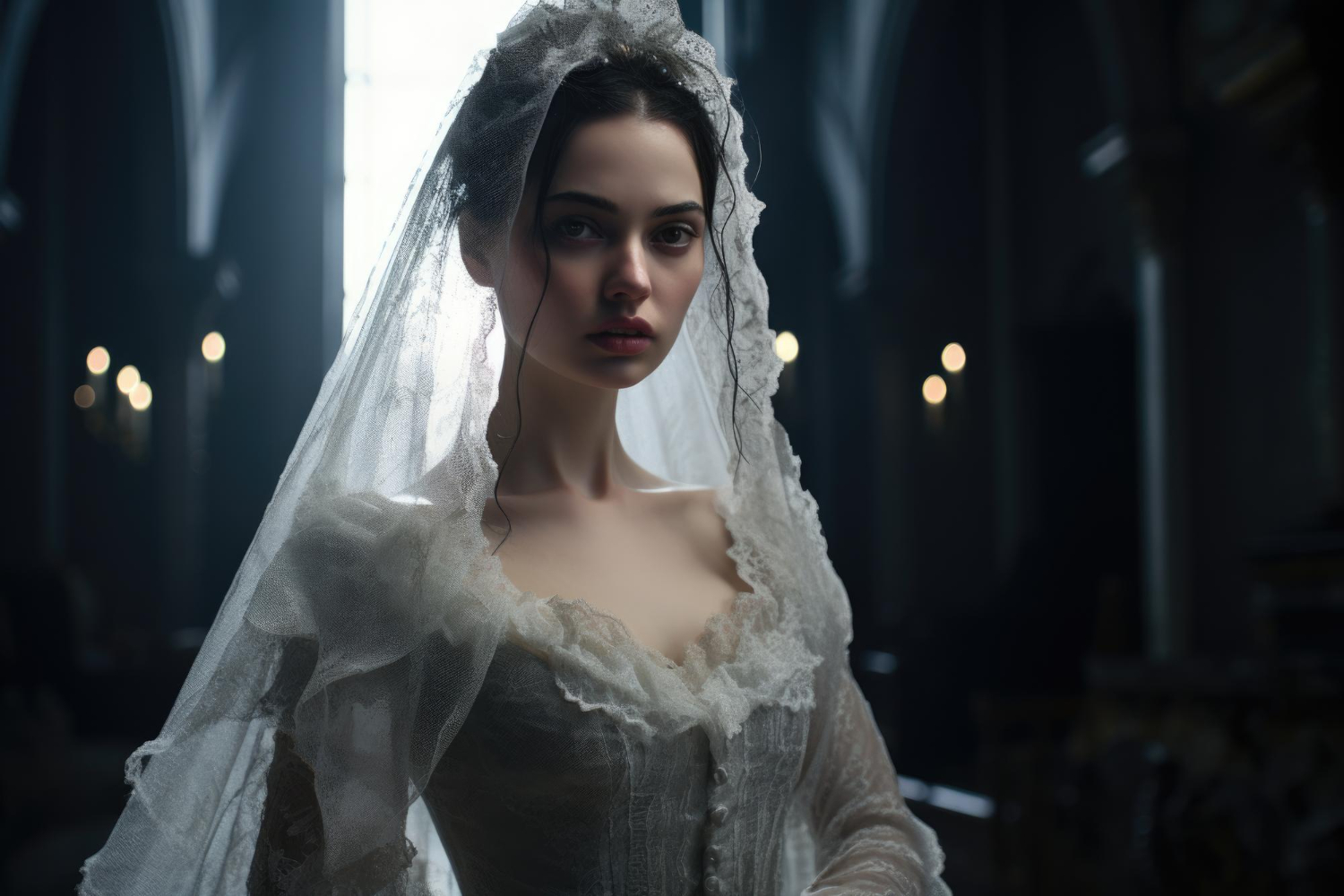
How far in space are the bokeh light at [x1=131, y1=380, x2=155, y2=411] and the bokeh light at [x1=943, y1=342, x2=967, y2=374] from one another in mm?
4637

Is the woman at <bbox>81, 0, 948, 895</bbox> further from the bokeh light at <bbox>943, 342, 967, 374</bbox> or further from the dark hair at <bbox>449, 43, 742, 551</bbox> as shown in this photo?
the bokeh light at <bbox>943, 342, 967, 374</bbox>

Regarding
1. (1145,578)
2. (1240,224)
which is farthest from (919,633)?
(1240,224)

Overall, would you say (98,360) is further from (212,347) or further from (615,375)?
(615,375)

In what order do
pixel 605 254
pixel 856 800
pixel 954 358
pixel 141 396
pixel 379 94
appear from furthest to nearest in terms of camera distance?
1. pixel 954 358
2. pixel 141 396
3. pixel 379 94
4. pixel 856 800
5. pixel 605 254

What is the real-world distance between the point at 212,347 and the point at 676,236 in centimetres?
559

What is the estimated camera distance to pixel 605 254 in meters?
1.42

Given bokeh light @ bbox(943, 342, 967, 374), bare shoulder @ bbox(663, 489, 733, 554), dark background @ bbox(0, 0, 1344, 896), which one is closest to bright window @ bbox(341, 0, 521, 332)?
dark background @ bbox(0, 0, 1344, 896)

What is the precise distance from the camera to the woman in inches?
51.9

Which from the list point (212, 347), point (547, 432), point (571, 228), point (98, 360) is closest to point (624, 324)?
point (571, 228)

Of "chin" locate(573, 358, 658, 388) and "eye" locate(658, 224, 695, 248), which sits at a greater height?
"eye" locate(658, 224, 695, 248)


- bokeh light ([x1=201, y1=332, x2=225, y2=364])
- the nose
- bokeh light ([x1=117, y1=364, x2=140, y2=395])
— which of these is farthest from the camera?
bokeh light ([x1=117, y1=364, x2=140, y2=395])

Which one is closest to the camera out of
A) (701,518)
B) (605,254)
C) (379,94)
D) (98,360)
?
(605,254)

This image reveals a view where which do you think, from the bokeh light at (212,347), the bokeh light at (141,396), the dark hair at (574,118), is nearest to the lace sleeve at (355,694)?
the dark hair at (574,118)

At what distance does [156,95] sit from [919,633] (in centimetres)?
529
